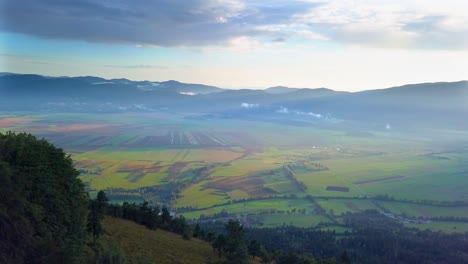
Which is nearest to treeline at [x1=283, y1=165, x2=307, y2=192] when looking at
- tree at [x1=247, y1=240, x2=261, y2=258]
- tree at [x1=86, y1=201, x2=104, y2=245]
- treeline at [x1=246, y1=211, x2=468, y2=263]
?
treeline at [x1=246, y1=211, x2=468, y2=263]

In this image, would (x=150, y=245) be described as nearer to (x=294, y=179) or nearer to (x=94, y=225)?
(x=94, y=225)

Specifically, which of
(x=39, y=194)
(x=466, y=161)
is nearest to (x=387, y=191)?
(x=466, y=161)

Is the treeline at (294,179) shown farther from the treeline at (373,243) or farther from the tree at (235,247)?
the tree at (235,247)

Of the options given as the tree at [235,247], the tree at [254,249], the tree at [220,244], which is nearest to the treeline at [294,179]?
the tree at [254,249]

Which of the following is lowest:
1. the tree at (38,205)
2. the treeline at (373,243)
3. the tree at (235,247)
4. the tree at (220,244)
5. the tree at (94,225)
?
the treeline at (373,243)

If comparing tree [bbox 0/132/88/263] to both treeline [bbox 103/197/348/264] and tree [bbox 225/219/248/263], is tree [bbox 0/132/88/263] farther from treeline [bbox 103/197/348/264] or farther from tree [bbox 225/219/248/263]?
tree [bbox 225/219/248/263]

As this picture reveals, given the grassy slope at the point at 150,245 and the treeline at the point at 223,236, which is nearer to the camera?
the grassy slope at the point at 150,245
